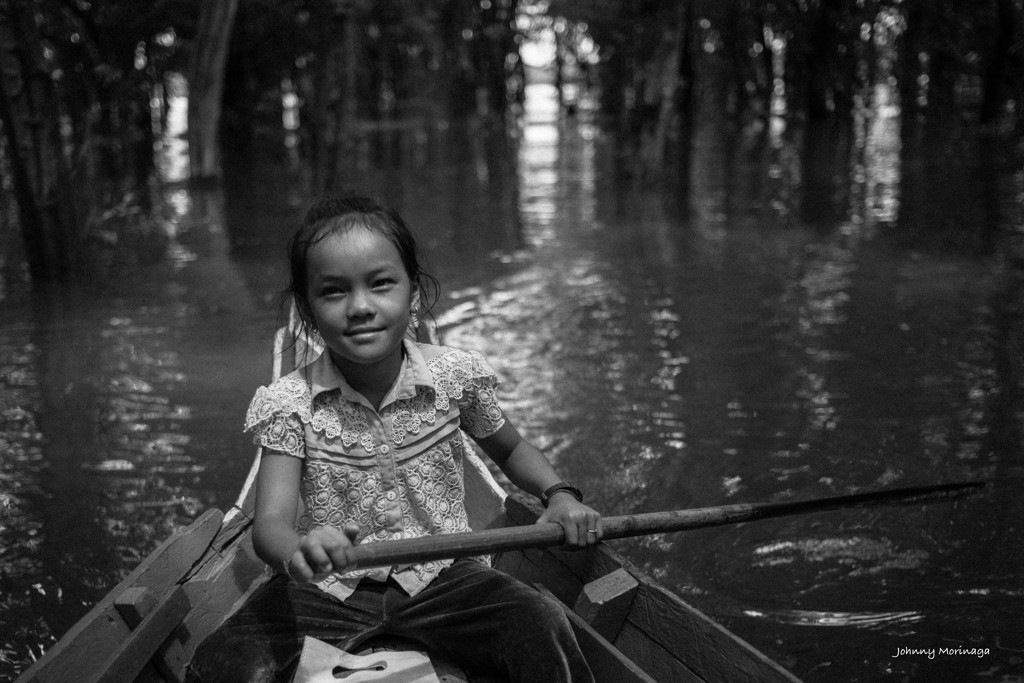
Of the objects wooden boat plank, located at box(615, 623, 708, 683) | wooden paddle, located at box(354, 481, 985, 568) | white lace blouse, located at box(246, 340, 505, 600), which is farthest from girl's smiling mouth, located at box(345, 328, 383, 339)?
wooden boat plank, located at box(615, 623, 708, 683)

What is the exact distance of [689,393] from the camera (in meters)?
5.56

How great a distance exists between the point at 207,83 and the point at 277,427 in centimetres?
1128

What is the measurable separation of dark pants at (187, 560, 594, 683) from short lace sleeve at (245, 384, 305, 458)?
1.00ft

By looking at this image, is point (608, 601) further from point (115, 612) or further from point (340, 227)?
point (115, 612)

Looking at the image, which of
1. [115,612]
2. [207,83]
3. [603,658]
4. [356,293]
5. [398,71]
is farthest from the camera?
[398,71]

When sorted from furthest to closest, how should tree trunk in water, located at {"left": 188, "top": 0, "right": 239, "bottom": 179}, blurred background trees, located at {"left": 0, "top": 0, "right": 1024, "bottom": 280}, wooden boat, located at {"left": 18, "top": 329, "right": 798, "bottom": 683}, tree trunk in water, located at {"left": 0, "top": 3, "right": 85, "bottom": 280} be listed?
tree trunk in water, located at {"left": 188, "top": 0, "right": 239, "bottom": 179} → blurred background trees, located at {"left": 0, "top": 0, "right": 1024, "bottom": 280} → tree trunk in water, located at {"left": 0, "top": 3, "right": 85, "bottom": 280} → wooden boat, located at {"left": 18, "top": 329, "right": 798, "bottom": 683}

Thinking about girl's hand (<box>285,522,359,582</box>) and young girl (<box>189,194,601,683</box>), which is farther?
young girl (<box>189,194,601,683</box>)

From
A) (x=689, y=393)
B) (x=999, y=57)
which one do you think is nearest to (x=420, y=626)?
(x=689, y=393)

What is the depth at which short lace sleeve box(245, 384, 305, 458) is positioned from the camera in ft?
8.14

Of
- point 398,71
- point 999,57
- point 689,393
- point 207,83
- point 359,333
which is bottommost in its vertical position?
point 689,393

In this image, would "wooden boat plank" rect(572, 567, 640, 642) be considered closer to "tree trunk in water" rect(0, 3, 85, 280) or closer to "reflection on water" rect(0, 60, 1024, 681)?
"reflection on water" rect(0, 60, 1024, 681)

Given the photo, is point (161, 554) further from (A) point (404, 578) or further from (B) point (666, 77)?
(B) point (666, 77)

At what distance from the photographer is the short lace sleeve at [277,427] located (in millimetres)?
2480

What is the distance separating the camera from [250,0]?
50.5 ft
